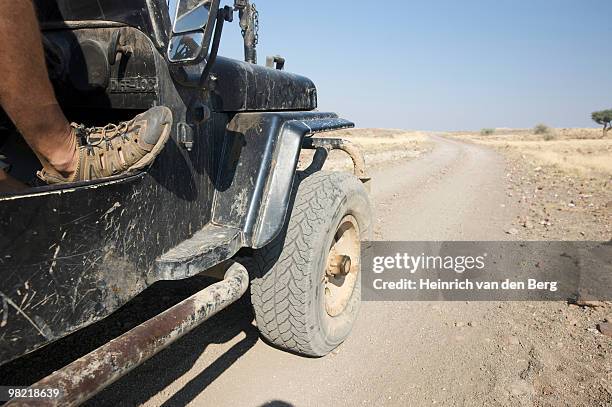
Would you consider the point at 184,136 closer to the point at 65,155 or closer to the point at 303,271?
the point at 65,155

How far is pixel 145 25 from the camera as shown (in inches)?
77.3

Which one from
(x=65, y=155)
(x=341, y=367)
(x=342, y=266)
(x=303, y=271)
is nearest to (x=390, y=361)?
(x=341, y=367)

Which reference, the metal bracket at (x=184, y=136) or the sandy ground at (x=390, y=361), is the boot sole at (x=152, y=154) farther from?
the sandy ground at (x=390, y=361)

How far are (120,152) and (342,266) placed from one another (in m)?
1.72

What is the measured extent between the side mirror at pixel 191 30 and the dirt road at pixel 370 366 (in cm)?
188

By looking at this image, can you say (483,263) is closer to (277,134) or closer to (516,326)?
(516,326)

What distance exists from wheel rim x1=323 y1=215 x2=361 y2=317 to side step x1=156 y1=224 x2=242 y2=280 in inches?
36.4

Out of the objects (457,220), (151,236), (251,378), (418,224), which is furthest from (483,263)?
(151,236)

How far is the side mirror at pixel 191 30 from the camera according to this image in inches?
76.7

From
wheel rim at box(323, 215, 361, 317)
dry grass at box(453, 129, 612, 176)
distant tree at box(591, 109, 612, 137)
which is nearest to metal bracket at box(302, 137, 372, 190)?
wheel rim at box(323, 215, 361, 317)

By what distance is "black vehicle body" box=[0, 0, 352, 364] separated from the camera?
1.36 m

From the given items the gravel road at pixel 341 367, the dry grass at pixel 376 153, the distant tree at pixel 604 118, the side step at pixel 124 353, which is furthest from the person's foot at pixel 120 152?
the distant tree at pixel 604 118

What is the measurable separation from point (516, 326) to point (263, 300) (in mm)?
2053

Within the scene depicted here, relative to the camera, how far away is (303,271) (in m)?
2.59
